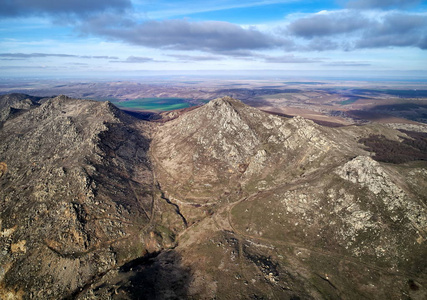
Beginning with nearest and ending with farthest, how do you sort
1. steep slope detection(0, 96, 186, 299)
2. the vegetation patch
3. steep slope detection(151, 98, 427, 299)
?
1. steep slope detection(151, 98, 427, 299)
2. steep slope detection(0, 96, 186, 299)
3. the vegetation patch

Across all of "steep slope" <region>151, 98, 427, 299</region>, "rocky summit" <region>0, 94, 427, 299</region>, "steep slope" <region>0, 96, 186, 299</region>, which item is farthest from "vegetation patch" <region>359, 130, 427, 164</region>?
"steep slope" <region>0, 96, 186, 299</region>

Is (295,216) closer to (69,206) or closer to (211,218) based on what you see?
(211,218)

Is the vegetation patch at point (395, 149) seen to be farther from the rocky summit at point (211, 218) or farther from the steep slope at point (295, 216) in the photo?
the steep slope at point (295, 216)

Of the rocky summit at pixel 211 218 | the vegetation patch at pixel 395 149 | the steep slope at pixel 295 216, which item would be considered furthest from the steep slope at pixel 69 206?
the vegetation patch at pixel 395 149

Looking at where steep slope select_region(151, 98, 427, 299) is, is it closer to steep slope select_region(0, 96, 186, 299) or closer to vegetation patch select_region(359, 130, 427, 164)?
vegetation patch select_region(359, 130, 427, 164)

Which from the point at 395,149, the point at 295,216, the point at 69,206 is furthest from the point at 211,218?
the point at 395,149

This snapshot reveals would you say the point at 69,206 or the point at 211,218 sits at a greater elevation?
the point at 69,206

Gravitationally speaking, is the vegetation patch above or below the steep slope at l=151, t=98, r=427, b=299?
above

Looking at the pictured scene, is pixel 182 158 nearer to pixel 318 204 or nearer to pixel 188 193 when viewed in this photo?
pixel 188 193
